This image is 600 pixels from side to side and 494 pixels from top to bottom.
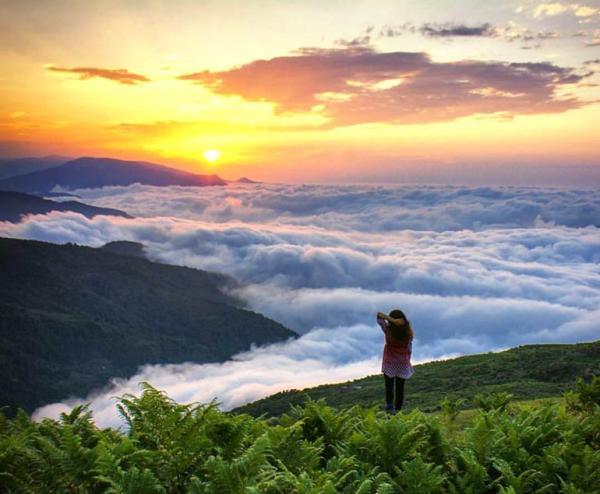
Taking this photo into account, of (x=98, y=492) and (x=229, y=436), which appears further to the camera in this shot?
(x=229, y=436)

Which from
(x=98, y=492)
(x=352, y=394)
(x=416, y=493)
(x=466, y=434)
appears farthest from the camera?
(x=352, y=394)

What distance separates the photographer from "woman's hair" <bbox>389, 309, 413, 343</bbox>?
15.4 metres

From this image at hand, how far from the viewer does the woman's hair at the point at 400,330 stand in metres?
15.4

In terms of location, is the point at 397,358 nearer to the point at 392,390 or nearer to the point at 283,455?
the point at 392,390

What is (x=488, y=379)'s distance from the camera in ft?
150

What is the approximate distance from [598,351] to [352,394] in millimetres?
24111

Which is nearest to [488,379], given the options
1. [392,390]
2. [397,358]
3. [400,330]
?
[392,390]

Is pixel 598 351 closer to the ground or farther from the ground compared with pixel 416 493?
closer to the ground

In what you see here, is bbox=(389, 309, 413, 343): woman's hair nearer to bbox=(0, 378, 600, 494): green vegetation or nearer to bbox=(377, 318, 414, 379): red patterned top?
bbox=(377, 318, 414, 379): red patterned top

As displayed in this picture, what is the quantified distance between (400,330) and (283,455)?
29.6 ft

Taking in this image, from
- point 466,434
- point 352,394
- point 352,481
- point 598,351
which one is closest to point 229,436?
point 352,481

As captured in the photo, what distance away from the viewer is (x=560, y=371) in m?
40.2

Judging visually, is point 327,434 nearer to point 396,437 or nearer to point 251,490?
point 396,437

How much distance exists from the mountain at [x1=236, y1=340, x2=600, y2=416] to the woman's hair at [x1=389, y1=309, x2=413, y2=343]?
1561 cm
